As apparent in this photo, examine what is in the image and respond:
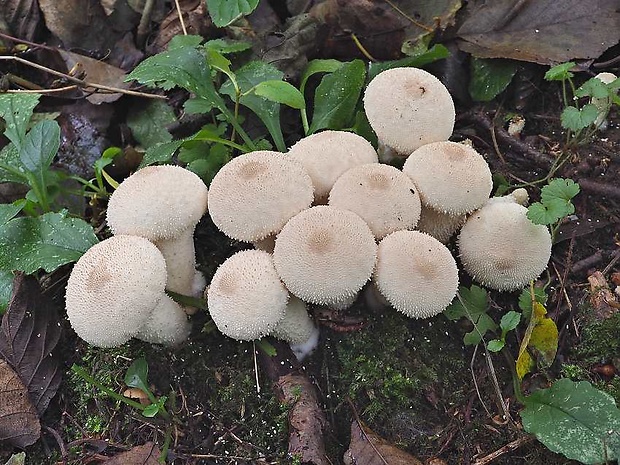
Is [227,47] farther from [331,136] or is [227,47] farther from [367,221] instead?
[367,221]

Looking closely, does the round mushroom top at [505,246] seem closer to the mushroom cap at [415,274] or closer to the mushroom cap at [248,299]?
the mushroom cap at [415,274]

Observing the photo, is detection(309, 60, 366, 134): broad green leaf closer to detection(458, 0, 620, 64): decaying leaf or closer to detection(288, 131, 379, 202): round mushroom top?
detection(288, 131, 379, 202): round mushroom top

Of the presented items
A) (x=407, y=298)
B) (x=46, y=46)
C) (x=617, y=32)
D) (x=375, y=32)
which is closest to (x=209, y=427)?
(x=407, y=298)

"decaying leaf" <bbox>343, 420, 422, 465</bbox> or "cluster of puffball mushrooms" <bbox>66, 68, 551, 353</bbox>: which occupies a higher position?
"cluster of puffball mushrooms" <bbox>66, 68, 551, 353</bbox>

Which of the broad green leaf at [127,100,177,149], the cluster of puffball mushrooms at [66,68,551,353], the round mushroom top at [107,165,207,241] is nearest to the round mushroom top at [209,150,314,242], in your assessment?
the cluster of puffball mushrooms at [66,68,551,353]

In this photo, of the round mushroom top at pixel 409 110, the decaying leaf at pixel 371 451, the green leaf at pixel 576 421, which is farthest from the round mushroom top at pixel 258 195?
the green leaf at pixel 576 421

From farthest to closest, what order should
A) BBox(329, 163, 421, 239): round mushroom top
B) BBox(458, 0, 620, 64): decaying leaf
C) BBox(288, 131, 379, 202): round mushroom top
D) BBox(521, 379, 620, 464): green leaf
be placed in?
1. BBox(458, 0, 620, 64): decaying leaf
2. BBox(288, 131, 379, 202): round mushroom top
3. BBox(329, 163, 421, 239): round mushroom top
4. BBox(521, 379, 620, 464): green leaf

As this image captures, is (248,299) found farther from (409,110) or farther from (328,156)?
(409,110)
